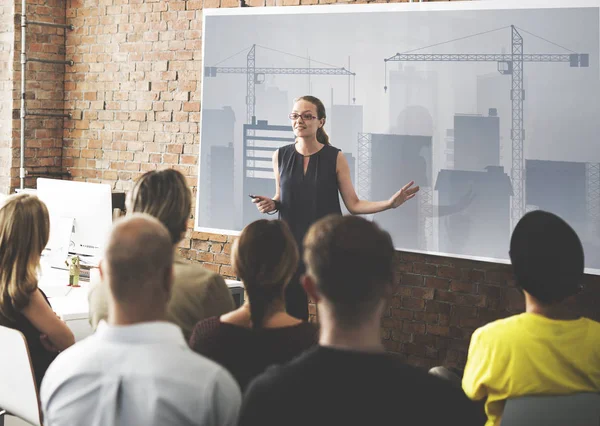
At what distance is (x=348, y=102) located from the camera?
4574 millimetres

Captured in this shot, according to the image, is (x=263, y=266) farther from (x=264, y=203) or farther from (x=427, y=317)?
(x=427, y=317)

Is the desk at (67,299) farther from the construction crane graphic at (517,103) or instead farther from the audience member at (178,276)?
the construction crane graphic at (517,103)

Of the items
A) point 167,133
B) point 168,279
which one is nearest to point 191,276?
point 168,279

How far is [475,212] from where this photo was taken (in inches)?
162

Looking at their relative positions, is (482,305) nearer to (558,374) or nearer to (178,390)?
(558,374)

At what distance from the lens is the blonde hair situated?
260cm

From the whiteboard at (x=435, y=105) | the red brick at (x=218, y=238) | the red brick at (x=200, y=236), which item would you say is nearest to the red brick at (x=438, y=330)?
the whiteboard at (x=435, y=105)

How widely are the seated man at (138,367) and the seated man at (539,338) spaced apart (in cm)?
76

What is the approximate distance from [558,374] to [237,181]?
339 centimetres

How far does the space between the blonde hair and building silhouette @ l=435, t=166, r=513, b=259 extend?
2280 mm

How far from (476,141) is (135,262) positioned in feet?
9.38

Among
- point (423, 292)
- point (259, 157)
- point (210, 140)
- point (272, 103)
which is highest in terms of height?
point (272, 103)

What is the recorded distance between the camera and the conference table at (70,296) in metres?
3.30

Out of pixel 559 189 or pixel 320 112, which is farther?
pixel 320 112
